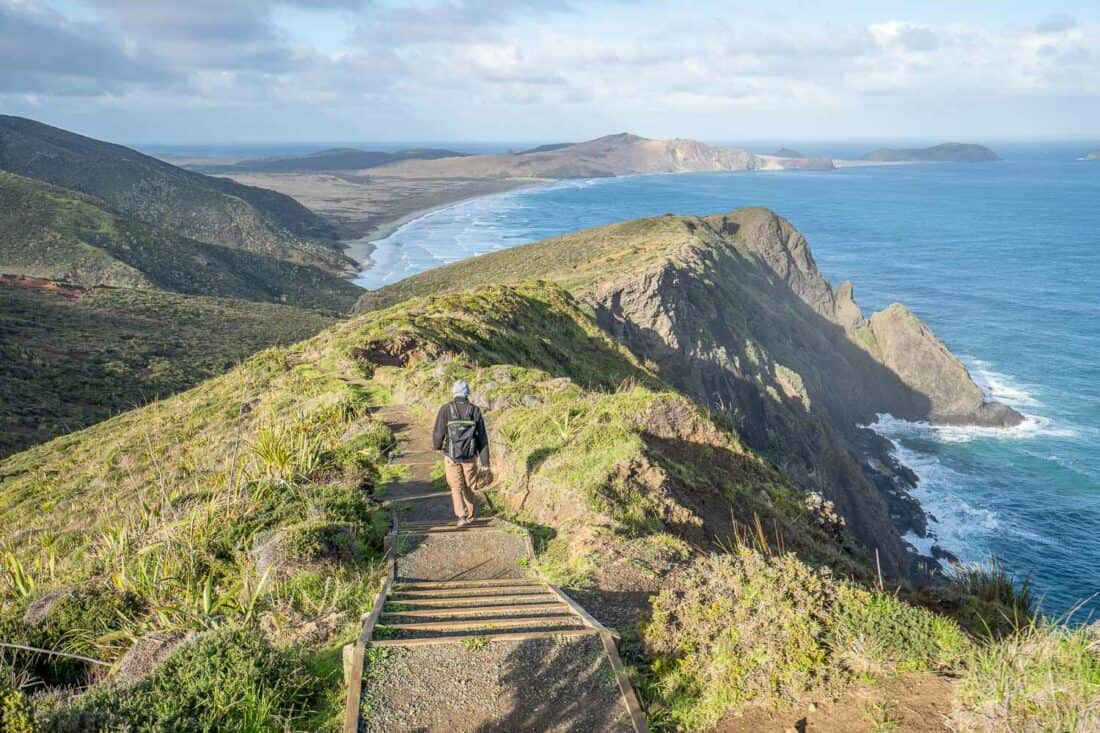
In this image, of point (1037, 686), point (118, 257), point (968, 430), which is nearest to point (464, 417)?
point (1037, 686)

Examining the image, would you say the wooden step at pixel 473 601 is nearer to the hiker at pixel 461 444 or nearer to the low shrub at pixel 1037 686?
the hiker at pixel 461 444

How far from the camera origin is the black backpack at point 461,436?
10.3 m

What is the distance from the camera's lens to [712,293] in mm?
48938

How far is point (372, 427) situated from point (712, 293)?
38.6 m

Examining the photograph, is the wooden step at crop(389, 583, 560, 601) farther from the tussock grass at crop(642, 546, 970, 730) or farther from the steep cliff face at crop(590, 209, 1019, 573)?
the steep cliff face at crop(590, 209, 1019, 573)

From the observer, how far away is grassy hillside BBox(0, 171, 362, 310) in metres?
82.2

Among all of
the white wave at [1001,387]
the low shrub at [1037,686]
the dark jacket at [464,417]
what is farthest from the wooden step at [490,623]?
the white wave at [1001,387]

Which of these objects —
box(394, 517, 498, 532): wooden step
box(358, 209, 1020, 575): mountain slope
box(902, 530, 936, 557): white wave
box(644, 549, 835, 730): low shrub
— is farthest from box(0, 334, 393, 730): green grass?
box(902, 530, 936, 557): white wave

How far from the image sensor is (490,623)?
20.6ft

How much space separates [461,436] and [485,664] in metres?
4.99

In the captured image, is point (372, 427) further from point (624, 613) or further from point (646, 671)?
point (646, 671)

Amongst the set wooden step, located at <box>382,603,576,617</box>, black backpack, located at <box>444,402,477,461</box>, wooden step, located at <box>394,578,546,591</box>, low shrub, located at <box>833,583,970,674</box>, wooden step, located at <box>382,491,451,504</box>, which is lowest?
wooden step, located at <box>382,491,451,504</box>

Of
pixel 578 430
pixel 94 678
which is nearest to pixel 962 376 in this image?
pixel 578 430

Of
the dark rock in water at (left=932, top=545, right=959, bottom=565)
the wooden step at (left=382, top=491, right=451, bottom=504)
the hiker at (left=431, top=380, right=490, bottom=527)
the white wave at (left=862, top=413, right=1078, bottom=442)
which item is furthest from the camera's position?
the white wave at (left=862, top=413, right=1078, bottom=442)
